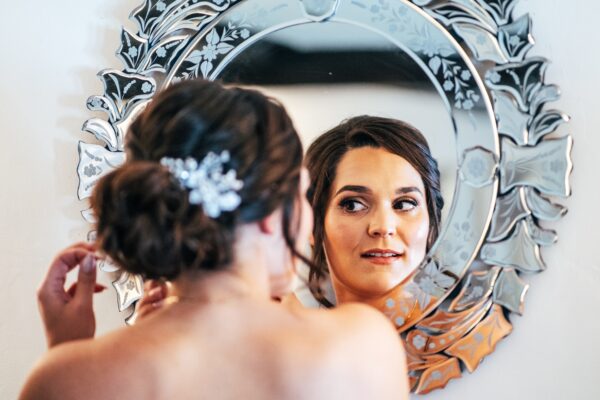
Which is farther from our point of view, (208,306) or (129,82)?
(129,82)

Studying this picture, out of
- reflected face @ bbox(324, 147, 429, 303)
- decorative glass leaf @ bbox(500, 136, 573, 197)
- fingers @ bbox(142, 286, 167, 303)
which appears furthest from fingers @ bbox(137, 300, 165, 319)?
decorative glass leaf @ bbox(500, 136, 573, 197)

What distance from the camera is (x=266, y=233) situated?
102 cm

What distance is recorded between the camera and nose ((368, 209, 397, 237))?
1439 mm

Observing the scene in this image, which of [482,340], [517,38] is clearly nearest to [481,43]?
[517,38]

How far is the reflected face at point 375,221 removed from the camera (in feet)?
4.73

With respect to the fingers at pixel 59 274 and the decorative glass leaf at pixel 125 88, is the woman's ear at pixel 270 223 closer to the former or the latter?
the fingers at pixel 59 274

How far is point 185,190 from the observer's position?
3.22 feet

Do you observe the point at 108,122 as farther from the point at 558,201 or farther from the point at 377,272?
the point at 558,201

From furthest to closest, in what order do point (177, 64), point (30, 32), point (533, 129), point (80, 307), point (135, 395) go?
point (30, 32), point (177, 64), point (533, 129), point (80, 307), point (135, 395)

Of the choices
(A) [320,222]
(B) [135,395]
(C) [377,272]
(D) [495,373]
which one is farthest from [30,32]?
(D) [495,373]

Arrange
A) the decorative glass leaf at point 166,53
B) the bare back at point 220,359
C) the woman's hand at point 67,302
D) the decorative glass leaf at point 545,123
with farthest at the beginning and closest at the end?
the decorative glass leaf at point 166,53 < the decorative glass leaf at point 545,123 < the woman's hand at point 67,302 < the bare back at point 220,359

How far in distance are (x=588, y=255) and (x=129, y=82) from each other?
0.93 metres

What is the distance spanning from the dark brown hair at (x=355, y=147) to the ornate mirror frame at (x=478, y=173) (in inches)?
1.7

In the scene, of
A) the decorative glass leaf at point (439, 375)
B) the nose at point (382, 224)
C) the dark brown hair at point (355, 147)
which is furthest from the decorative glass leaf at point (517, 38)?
the decorative glass leaf at point (439, 375)
